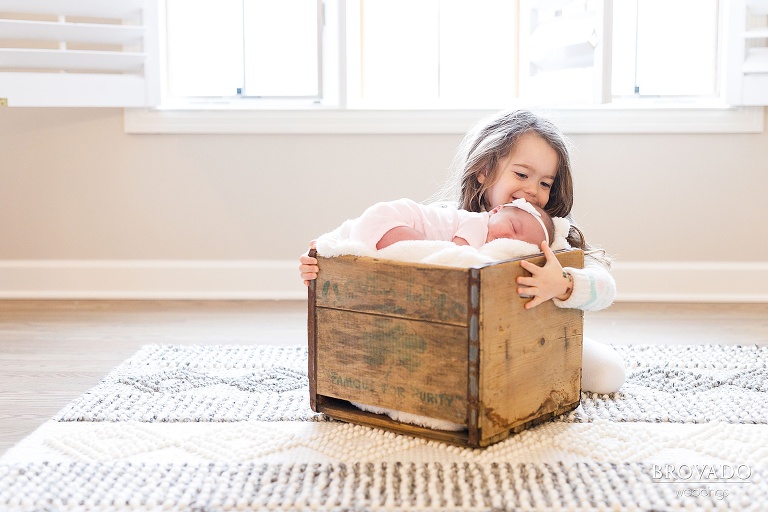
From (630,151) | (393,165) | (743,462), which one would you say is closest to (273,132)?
(393,165)

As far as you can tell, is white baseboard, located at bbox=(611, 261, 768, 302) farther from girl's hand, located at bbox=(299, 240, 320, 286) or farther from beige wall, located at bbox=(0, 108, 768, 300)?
girl's hand, located at bbox=(299, 240, 320, 286)

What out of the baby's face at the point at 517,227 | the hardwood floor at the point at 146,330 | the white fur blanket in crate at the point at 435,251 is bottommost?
the hardwood floor at the point at 146,330

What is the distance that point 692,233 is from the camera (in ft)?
8.91

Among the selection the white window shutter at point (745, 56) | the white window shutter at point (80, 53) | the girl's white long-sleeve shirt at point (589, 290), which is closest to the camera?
the girl's white long-sleeve shirt at point (589, 290)

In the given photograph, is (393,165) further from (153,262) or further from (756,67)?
(756,67)

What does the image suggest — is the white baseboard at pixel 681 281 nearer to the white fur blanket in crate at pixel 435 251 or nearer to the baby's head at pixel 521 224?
the baby's head at pixel 521 224

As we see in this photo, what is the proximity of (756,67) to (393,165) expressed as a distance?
1145 mm

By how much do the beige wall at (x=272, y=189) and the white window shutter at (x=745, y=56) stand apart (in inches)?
6.7

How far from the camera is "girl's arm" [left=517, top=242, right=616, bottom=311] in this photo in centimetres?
135

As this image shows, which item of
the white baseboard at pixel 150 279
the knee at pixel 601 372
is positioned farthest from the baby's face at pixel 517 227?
the white baseboard at pixel 150 279

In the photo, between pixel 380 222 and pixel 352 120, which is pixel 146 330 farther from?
pixel 380 222

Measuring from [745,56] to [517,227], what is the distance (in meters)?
1.46

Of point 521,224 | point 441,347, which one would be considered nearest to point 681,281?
point 521,224

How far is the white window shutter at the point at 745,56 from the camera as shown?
8.27ft
